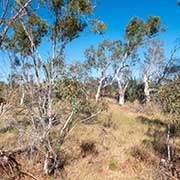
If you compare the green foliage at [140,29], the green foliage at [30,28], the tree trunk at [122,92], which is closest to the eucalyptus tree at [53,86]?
the green foliage at [30,28]

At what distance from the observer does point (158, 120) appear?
1692cm

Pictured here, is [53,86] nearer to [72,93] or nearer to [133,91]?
[72,93]

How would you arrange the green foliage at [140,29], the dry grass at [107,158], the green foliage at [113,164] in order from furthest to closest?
1. the green foliage at [140,29]
2. the green foliage at [113,164]
3. the dry grass at [107,158]

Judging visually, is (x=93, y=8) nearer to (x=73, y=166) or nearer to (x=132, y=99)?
(x=73, y=166)

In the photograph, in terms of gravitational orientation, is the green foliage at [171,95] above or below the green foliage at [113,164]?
above

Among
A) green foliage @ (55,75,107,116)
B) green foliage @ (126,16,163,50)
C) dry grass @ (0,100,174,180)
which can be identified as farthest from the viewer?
green foliage @ (126,16,163,50)

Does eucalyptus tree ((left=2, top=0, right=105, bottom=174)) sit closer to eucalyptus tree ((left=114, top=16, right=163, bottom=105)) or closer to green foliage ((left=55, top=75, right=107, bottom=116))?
green foliage ((left=55, top=75, right=107, bottom=116))

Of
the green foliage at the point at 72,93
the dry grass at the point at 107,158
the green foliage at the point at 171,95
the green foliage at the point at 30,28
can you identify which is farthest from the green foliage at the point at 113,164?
the green foliage at the point at 30,28

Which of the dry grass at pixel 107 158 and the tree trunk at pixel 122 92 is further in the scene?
the tree trunk at pixel 122 92

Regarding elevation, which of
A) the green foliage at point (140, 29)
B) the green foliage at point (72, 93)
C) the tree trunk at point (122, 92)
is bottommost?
the green foliage at point (72, 93)

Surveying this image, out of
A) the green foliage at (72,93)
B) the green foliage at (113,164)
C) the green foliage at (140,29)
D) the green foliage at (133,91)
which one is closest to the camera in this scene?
the green foliage at (72,93)

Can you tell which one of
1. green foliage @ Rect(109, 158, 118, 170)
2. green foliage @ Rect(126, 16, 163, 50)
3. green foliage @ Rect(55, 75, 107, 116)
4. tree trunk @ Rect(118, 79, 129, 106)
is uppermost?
green foliage @ Rect(126, 16, 163, 50)

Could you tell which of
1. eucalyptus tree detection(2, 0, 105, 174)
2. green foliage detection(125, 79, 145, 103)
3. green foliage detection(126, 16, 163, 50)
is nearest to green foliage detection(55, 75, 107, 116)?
eucalyptus tree detection(2, 0, 105, 174)

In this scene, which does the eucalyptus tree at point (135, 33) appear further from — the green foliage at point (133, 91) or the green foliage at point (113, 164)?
the green foliage at point (113, 164)
